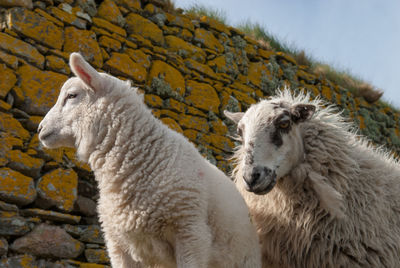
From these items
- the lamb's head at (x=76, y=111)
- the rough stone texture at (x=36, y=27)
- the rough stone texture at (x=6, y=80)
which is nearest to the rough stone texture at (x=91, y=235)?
the rough stone texture at (x=6, y=80)

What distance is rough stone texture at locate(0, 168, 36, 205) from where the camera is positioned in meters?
3.43

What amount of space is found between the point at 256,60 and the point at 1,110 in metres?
4.29

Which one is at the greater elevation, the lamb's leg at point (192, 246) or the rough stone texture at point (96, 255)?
the lamb's leg at point (192, 246)

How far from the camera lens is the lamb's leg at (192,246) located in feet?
6.73

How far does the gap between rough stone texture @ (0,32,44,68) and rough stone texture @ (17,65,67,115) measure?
109mm

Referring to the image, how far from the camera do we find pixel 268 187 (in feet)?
8.45

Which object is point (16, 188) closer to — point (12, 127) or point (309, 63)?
point (12, 127)

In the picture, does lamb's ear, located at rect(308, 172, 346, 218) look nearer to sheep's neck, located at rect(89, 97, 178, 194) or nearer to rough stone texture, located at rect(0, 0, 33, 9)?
sheep's neck, located at rect(89, 97, 178, 194)

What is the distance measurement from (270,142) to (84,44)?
2758 mm

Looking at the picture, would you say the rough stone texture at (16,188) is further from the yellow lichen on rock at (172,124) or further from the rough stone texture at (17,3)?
the yellow lichen on rock at (172,124)

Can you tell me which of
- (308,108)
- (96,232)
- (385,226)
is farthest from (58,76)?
(385,226)

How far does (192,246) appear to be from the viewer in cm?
206

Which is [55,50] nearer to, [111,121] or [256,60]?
[111,121]

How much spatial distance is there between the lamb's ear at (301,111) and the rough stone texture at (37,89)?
7.78ft
